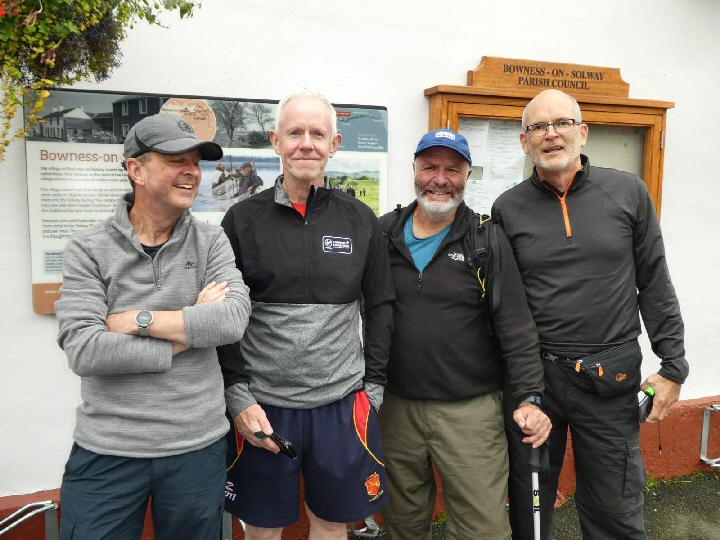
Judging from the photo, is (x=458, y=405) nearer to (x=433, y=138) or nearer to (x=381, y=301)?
(x=381, y=301)

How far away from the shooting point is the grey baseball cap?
6.35ft

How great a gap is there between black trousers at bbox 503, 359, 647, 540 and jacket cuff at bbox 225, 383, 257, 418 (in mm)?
1198

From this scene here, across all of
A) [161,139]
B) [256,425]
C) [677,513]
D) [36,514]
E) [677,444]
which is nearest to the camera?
[161,139]

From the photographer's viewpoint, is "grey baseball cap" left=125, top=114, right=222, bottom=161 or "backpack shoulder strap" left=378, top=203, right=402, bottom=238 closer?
"grey baseball cap" left=125, top=114, right=222, bottom=161

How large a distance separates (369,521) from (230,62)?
2.73 meters

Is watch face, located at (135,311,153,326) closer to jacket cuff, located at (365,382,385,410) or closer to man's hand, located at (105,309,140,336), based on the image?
man's hand, located at (105,309,140,336)

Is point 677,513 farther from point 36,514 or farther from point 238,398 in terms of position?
point 36,514

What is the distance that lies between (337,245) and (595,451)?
1503 mm

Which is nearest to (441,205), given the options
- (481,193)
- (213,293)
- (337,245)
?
(337,245)

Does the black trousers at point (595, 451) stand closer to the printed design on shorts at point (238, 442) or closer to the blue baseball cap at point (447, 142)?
the blue baseball cap at point (447, 142)

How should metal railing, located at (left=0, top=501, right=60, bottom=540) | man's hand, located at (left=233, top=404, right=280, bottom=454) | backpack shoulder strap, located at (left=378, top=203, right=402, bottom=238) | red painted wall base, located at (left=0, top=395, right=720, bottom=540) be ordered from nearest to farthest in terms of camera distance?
man's hand, located at (left=233, top=404, right=280, bottom=454) < backpack shoulder strap, located at (left=378, top=203, right=402, bottom=238) < metal railing, located at (left=0, top=501, right=60, bottom=540) < red painted wall base, located at (left=0, top=395, right=720, bottom=540)

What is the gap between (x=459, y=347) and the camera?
2.46m

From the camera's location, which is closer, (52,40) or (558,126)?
(52,40)

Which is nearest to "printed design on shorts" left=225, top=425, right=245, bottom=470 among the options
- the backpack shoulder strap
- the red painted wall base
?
the backpack shoulder strap
